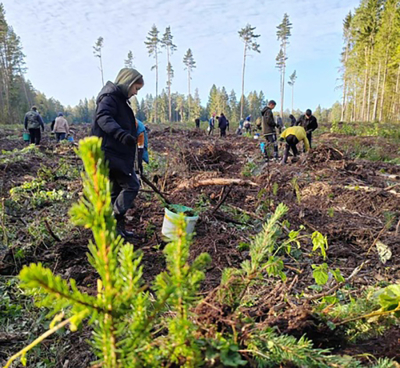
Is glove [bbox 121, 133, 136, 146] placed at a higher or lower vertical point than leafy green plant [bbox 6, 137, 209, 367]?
higher

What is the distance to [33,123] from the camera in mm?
10922

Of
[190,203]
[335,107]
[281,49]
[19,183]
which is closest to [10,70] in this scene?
[281,49]

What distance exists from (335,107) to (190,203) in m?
99.0

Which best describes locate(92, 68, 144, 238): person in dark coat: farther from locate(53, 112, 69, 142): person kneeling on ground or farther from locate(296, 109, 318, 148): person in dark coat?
locate(53, 112, 69, 142): person kneeling on ground

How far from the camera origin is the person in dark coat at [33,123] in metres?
10.7

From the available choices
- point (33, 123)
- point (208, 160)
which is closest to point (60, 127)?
point (33, 123)

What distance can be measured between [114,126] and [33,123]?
10.0 metres

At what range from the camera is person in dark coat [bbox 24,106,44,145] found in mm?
10695

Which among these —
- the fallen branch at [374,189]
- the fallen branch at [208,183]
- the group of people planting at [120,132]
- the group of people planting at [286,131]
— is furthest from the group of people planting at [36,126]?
the fallen branch at [374,189]

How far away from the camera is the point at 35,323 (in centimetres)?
203

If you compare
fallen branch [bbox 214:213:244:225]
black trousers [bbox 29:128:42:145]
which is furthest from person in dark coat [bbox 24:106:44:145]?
fallen branch [bbox 214:213:244:225]

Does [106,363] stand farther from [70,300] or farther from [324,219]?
[324,219]

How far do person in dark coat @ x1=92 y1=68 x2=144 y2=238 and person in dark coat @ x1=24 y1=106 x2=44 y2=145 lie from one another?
929cm

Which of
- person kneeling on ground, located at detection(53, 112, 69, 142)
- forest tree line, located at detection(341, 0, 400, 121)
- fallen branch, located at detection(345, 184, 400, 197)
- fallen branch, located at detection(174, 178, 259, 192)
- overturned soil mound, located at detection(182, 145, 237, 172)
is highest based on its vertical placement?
forest tree line, located at detection(341, 0, 400, 121)
